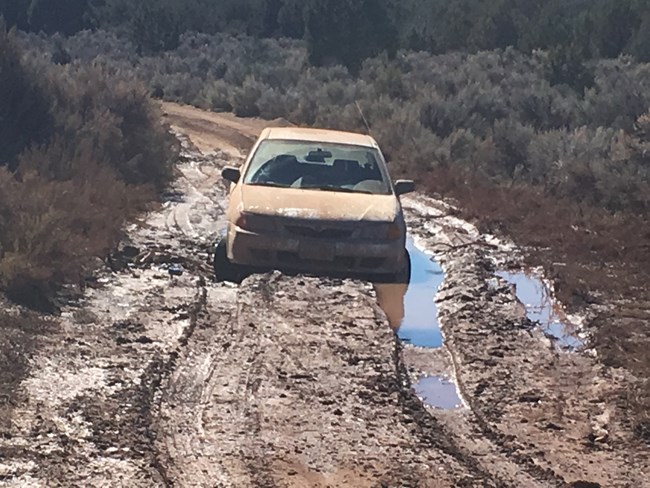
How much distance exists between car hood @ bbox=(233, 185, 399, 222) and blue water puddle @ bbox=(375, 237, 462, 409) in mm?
771

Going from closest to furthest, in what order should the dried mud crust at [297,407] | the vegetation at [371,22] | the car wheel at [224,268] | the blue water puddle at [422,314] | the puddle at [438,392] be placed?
the dried mud crust at [297,407] < the puddle at [438,392] < the blue water puddle at [422,314] < the car wheel at [224,268] < the vegetation at [371,22]

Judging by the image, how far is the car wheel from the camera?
38.7 ft

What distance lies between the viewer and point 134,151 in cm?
2008

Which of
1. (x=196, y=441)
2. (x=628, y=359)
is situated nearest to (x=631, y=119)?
(x=628, y=359)

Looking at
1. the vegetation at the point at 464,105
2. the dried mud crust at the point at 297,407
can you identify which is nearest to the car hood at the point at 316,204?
the dried mud crust at the point at 297,407

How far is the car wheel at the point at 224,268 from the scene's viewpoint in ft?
38.7

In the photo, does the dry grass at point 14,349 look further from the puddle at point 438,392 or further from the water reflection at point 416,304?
the water reflection at point 416,304

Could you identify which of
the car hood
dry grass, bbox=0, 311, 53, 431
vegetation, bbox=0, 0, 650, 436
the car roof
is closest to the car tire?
the car hood

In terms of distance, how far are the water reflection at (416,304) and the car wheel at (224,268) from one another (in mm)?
1386

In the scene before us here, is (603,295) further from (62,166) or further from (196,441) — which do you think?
(62,166)

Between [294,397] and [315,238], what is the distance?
4033 mm

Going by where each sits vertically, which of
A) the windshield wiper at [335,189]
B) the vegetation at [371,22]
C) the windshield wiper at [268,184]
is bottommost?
the vegetation at [371,22]

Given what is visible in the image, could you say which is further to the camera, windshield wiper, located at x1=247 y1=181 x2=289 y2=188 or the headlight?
windshield wiper, located at x1=247 y1=181 x2=289 y2=188

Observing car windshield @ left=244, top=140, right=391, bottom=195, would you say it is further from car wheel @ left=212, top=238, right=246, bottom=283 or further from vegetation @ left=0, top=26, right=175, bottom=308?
vegetation @ left=0, top=26, right=175, bottom=308
